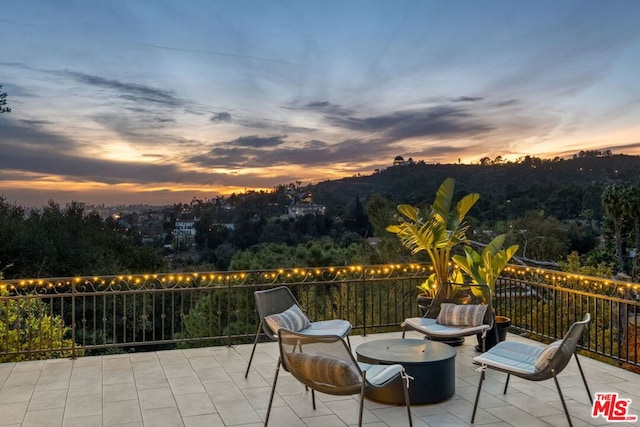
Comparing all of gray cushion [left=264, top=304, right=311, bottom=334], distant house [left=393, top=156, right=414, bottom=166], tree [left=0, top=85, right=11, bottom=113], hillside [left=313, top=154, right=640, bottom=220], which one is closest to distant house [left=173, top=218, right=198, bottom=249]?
hillside [left=313, top=154, right=640, bottom=220]

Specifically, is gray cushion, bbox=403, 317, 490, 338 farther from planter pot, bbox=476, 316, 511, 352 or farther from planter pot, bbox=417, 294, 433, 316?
planter pot, bbox=417, 294, 433, 316

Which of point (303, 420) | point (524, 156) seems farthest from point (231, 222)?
point (303, 420)

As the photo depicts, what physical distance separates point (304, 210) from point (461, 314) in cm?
1250

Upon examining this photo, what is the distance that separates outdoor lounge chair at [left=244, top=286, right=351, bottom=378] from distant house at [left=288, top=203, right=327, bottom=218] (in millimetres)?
12136

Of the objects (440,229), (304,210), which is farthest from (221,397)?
(304,210)

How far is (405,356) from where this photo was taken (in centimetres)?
446

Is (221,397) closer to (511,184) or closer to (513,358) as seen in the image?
(513,358)

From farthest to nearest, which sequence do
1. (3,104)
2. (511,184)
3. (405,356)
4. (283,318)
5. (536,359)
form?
1. (511,184)
2. (3,104)
3. (283,318)
4. (405,356)
5. (536,359)

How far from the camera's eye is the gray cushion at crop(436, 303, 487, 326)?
5.42 metres

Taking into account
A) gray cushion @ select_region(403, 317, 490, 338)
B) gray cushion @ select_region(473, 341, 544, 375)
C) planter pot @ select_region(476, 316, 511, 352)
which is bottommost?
planter pot @ select_region(476, 316, 511, 352)

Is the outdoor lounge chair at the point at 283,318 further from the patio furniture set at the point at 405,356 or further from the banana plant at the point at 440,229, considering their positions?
the banana plant at the point at 440,229

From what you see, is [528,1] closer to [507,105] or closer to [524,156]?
[507,105]

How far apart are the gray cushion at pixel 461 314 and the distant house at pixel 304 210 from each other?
39.7 ft

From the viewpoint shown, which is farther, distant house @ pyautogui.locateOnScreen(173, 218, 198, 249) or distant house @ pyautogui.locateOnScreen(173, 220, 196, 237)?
distant house @ pyautogui.locateOnScreen(173, 220, 196, 237)
